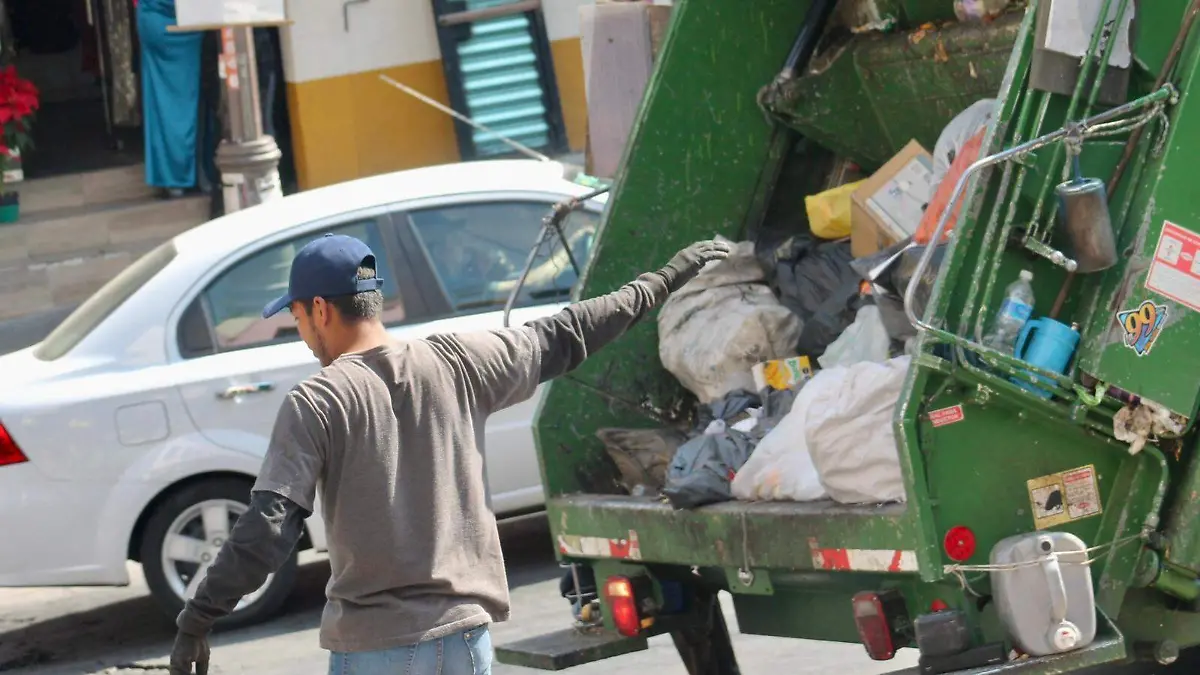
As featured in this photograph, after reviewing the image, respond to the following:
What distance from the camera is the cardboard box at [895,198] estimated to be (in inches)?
206

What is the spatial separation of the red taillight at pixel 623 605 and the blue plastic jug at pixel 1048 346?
4.62 feet

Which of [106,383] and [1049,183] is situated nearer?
[1049,183]

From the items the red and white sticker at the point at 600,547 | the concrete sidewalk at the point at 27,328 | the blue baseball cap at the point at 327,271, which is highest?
the blue baseball cap at the point at 327,271

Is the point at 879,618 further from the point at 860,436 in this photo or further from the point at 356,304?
the point at 356,304

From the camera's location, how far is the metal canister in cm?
388

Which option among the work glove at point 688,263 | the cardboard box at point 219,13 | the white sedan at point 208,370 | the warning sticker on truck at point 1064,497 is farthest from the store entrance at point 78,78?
the warning sticker on truck at point 1064,497

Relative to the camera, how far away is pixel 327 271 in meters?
3.51

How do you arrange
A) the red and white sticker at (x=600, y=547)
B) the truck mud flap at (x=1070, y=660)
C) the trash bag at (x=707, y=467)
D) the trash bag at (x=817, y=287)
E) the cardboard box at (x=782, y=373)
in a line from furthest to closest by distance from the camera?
the trash bag at (x=817, y=287) < the cardboard box at (x=782, y=373) < the red and white sticker at (x=600, y=547) < the trash bag at (x=707, y=467) < the truck mud flap at (x=1070, y=660)

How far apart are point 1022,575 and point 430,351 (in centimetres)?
138

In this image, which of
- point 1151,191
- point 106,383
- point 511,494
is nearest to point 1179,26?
point 1151,191

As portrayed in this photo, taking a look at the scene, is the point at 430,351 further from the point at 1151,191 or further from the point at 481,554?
the point at 1151,191

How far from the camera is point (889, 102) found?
18.5 feet

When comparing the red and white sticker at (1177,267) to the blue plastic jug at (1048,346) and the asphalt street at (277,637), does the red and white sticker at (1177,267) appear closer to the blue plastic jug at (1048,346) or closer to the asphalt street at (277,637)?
the blue plastic jug at (1048,346)

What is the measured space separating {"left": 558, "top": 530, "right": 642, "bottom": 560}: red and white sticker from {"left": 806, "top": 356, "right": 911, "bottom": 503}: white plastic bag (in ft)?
2.35
